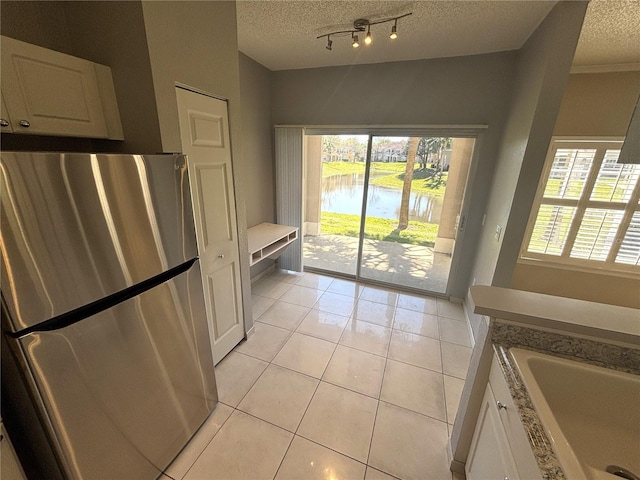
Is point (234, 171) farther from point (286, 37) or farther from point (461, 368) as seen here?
point (461, 368)

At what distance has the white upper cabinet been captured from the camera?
1.00m

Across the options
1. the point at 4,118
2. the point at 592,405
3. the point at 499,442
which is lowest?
the point at 499,442

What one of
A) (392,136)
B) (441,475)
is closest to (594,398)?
(441,475)

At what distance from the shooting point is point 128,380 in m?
1.15

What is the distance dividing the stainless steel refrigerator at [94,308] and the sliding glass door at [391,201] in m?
2.40

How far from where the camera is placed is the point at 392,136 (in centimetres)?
Answer: 297

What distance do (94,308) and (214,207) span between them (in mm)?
963

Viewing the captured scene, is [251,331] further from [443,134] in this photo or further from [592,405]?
[443,134]

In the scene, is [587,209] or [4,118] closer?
[4,118]

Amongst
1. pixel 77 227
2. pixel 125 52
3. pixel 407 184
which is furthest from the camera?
pixel 407 184

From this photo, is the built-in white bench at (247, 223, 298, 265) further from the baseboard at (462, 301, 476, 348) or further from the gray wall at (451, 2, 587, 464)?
the baseboard at (462, 301, 476, 348)

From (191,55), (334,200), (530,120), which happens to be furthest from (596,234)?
(191,55)

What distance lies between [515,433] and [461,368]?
1499 millimetres

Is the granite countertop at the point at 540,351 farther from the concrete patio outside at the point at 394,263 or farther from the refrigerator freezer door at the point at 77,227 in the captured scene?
the concrete patio outside at the point at 394,263
